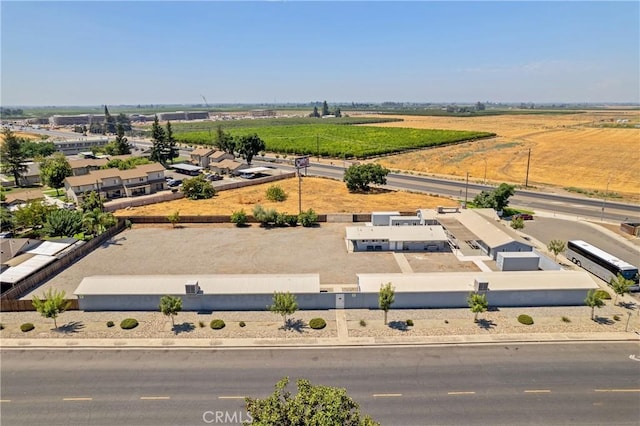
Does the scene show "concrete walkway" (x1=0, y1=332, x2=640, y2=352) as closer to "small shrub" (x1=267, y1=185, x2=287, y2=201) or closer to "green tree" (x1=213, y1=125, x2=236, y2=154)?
"small shrub" (x1=267, y1=185, x2=287, y2=201)

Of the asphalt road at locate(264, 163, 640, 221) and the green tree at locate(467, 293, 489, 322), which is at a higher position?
the asphalt road at locate(264, 163, 640, 221)

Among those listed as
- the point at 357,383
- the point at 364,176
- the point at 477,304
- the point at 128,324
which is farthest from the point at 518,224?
the point at 128,324

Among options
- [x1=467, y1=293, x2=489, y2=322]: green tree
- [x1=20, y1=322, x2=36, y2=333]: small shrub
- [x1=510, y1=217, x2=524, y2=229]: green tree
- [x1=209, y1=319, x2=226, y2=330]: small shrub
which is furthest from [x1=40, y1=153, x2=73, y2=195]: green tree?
[x1=510, y1=217, x2=524, y2=229]: green tree

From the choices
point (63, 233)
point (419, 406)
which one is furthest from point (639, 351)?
point (63, 233)

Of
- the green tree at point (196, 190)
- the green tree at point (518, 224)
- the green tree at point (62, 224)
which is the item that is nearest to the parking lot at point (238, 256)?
the green tree at point (62, 224)

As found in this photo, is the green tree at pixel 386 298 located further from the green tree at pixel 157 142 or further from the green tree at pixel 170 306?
the green tree at pixel 157 142

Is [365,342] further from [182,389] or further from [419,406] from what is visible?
[182,389]
